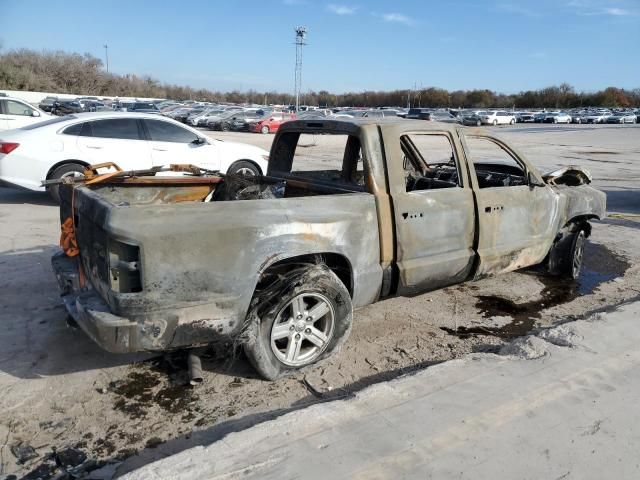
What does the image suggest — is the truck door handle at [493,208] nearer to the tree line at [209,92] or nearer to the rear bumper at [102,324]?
the rear bumper at [102,324]

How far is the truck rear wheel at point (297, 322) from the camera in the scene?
3449 mm

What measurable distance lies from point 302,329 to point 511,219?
2430 mm

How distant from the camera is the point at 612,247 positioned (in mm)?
7582

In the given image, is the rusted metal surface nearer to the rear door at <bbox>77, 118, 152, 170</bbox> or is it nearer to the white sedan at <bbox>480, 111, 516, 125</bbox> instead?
the rear door at <bbox>77, 118, 152, 170</bbox>

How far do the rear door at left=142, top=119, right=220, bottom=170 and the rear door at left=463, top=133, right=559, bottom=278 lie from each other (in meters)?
5.69

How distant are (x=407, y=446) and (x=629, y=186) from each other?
45.3 ft

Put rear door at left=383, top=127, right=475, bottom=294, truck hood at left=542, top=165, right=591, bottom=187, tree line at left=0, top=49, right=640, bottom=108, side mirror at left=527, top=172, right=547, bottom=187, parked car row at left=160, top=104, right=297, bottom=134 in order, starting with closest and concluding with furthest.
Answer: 1. rear door at left=383, top=127, right=475, bottom=294
2. side mirror at left=527, top=172, right=547, bottom=187
3. truck hood at left=542, top=165, right=591, bottom=187
4. parked car row at left=160, top=104, right=297, bottom=134
5. tree line at left=0, top=49, right=640, bottom=108

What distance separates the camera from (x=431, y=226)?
4.27 metres

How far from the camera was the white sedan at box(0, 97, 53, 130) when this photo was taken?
15.8 meters

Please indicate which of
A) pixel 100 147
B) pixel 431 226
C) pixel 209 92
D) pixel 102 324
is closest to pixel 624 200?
pixel 431 226

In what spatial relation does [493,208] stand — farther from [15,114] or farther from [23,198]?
[15,114]

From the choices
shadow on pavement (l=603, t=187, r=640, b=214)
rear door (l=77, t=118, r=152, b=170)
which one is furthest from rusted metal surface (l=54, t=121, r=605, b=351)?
shadow on pavement (l=603, t=187, r=640, b=214)

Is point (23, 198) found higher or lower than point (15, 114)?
lower

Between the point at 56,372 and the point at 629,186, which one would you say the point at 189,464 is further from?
the point at 629,186
